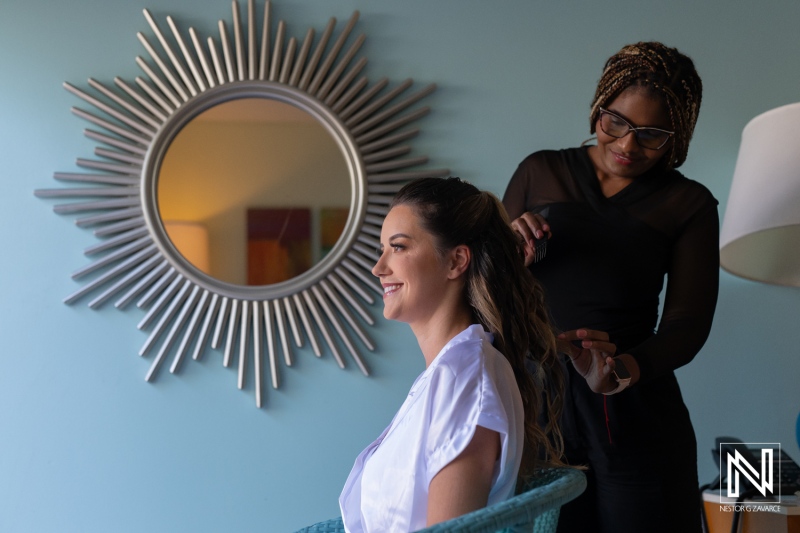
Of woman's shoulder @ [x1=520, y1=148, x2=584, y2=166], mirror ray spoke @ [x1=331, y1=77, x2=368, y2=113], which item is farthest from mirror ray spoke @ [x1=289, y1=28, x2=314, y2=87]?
woman's shoulder @ [x1=520, y1=148, x2=584, y2=166]

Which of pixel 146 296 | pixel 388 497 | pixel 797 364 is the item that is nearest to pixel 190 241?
pixel 146 296

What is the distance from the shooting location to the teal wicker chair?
35.9 inches

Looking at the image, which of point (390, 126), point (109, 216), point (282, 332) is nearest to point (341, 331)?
point (282, 332)

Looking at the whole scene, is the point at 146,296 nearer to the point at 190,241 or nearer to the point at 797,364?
the point at 190,241

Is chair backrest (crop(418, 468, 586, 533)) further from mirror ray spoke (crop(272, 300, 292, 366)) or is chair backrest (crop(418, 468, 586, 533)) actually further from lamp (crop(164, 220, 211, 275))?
lamp (crop(164, 220, 211, 275))

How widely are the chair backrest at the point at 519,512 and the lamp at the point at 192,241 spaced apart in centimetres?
144

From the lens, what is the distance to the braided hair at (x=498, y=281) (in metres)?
1.28

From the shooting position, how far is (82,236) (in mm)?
2320

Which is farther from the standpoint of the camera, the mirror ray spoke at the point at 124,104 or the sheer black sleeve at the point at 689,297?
the mirror ray spoke at the point at 124,104

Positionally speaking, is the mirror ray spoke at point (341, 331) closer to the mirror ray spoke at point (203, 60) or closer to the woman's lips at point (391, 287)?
the mirror ray spoke at point (203, 60)

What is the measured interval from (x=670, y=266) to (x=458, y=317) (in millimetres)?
557

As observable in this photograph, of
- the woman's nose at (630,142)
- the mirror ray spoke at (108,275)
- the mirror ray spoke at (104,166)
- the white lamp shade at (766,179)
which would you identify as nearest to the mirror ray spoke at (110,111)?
the mirror ray spoke at (104,166)

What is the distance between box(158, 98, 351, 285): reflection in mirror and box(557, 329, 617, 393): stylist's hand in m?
1.11

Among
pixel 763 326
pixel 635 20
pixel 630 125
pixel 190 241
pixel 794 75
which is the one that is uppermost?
pixel 635 20
